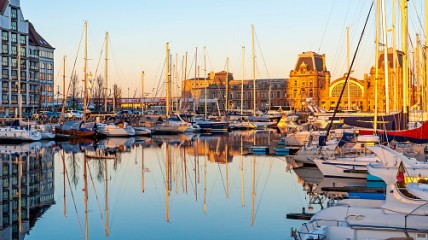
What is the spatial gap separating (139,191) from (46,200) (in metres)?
4.34

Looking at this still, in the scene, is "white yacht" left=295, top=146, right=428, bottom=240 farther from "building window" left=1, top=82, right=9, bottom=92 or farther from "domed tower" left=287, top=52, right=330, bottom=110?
"domed tower" left=287, top=52, right=330, bottom=110

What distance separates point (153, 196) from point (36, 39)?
290 feet

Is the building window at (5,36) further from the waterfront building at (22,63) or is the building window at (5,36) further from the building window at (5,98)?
the building window at (5,98)

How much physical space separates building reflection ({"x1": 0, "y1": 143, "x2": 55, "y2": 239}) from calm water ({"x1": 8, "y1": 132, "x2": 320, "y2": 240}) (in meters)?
0.04

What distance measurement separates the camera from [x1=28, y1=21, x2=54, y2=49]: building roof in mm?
105438

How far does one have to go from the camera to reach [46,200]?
2409 centimetres

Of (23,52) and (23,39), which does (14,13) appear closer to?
(23,39)

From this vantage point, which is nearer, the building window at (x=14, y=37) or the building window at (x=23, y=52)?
the building window at (x=14, y=37)

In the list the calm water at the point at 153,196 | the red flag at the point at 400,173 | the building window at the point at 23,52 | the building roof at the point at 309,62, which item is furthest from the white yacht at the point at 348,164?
the building roof at the point at 309,62

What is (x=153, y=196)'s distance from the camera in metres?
25.4

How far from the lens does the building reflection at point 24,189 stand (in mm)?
19172

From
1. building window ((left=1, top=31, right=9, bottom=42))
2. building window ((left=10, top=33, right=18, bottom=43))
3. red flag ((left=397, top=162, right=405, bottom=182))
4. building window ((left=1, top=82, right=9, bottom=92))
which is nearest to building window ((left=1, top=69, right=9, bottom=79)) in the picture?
building window ((left=1, top=82, right=9, bottom=92))

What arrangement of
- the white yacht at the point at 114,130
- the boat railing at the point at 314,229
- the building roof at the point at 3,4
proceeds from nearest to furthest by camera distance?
the boat railing at the point at 314,229
the white yacht at the point at 114,130
the building roof at the point at 3,4

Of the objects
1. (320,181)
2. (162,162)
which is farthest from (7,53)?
(320,181)
